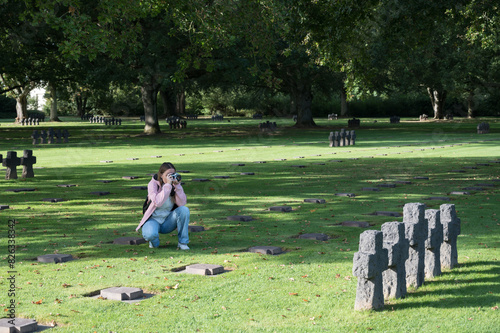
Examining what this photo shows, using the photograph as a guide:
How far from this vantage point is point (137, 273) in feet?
22.9

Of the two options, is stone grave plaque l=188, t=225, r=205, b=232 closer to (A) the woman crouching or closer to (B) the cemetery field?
(B) the cemetery field

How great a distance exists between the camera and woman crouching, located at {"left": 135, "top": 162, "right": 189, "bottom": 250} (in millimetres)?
8359

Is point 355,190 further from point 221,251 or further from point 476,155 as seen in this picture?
point 476,155

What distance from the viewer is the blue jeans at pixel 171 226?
8.37 meters

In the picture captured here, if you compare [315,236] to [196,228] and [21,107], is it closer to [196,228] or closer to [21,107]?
[196,228]

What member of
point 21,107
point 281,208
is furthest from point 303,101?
point 281,208

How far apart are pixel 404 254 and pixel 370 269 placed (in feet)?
2.30

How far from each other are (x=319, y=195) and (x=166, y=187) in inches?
242

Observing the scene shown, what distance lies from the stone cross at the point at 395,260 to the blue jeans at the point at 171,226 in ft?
10.8

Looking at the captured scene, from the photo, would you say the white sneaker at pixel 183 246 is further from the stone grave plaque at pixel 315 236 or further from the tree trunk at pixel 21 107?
the tree trunk at pixel 21 107

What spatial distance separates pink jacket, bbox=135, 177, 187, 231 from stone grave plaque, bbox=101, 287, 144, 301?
2255 millimetres

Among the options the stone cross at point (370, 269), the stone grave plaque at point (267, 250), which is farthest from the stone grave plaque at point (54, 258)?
the stone cross at point (370, 269)

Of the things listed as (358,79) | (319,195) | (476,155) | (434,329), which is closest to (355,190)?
(319,195)

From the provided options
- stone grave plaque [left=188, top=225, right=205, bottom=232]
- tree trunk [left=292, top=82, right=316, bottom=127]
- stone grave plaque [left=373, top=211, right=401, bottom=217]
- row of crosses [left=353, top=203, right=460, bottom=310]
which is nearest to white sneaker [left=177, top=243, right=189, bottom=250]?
stone grave plaque [left=188, top=225, right=205, bottom=232]
